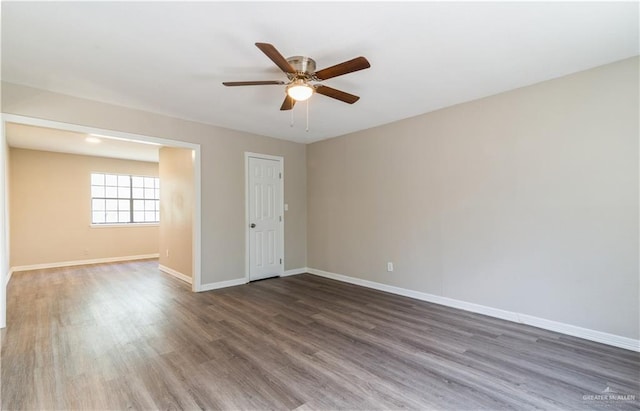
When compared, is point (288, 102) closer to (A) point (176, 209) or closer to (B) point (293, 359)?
(B) point (293, 359)

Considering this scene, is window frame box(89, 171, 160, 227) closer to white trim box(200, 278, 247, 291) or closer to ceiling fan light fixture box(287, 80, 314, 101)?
white trim box(200, 278, 247, 291)

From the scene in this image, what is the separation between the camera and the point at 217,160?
187 inches

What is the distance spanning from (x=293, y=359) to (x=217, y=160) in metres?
3.37

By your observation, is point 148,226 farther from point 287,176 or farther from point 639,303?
point 639,303

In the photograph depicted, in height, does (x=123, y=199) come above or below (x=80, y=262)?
above

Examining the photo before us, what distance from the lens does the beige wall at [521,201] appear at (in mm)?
2670

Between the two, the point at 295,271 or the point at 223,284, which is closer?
the point at 223,284

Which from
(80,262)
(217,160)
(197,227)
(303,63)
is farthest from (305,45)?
(80,262)

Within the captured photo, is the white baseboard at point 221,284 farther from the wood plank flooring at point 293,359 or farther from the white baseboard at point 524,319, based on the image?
the white baseboard at point 524,319

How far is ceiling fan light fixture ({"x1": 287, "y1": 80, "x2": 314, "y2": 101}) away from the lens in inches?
99.7

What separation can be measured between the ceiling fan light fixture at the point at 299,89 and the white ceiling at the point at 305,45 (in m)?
0.25

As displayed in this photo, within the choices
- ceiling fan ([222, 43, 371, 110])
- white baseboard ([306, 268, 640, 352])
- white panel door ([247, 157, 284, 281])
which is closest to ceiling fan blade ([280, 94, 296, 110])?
ceiling fan ([222, 43, 371, 110])

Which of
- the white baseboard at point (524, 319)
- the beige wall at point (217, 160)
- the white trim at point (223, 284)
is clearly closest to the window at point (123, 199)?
the beige wall at point (217, 160)

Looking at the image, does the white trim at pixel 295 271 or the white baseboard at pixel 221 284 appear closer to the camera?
the white baseboard at pixel 221 284
